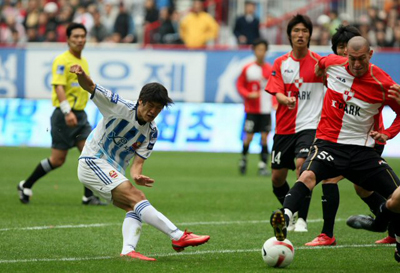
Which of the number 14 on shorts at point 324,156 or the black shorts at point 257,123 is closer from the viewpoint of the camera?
the number 14 on shorts at point 324,156

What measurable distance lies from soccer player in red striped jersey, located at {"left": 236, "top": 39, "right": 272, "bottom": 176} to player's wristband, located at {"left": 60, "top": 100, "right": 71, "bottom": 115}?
20.0 ft

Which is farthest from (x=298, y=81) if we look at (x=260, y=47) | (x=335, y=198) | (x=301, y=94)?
(x=260, y=47)

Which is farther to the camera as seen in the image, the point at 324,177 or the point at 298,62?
the point at 298,62

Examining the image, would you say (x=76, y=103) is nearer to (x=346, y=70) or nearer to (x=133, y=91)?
(x=346, y=70)

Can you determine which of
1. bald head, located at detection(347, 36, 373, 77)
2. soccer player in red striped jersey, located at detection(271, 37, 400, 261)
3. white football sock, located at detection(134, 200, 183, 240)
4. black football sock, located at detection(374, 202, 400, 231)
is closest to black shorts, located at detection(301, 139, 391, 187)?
soccer player in red striped jersey, located at detection(271, 37, 400, 261)

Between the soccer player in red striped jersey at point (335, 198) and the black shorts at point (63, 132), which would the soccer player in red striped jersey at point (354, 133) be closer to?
the soccer player in red striped jersey at point (335, 198)

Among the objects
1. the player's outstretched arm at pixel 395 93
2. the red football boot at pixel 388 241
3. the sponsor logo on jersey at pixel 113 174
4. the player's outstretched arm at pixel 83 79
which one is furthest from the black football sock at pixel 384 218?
the player's outstretched arm at pixel 83 79

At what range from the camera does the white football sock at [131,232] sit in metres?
7.47

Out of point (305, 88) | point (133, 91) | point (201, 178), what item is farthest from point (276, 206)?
point (133, 91)

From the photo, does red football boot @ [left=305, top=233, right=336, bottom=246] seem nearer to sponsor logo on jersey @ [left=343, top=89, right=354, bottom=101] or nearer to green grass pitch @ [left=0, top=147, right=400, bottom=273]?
green grass pitch @ [left=0, top=147, right=400, bottom=273]

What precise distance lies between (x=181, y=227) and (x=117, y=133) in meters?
2.31

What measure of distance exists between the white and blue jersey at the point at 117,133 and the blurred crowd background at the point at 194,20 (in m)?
15.2

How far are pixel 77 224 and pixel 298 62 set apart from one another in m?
3.40

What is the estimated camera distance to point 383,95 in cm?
761
